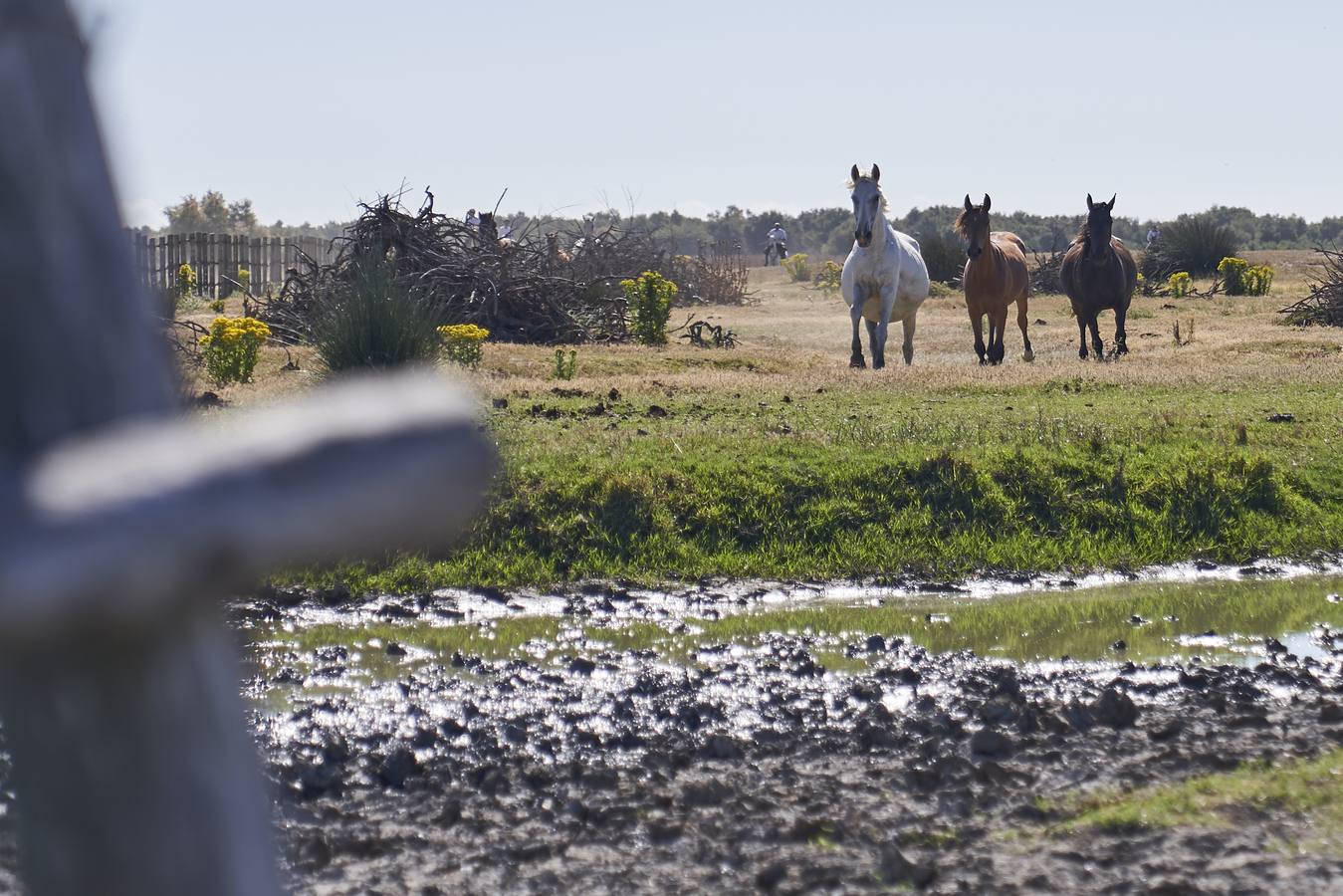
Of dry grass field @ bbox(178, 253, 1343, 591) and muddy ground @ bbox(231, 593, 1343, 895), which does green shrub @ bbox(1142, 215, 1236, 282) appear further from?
muddy ground @ bbox(231, 593, 1343, 895)

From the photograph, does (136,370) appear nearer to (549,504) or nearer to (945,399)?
(549,504)

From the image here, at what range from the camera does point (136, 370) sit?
1.60 metres

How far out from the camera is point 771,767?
5.33m

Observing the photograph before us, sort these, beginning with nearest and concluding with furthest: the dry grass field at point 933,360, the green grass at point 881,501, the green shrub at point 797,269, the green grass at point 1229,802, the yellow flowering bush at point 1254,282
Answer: the green grass at point 1229,802 → the green grass at point 881,501 → the dry grass field at point 933,360 → the yellow flowering bush at point 1254,282 → the green shrub at point 797,269

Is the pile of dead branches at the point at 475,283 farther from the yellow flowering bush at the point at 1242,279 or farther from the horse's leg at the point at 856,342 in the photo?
the yellow flowering bush at the point at 1242,279

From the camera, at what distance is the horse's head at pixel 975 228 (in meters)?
19.4

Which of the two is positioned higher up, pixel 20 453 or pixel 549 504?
pixel 20 453

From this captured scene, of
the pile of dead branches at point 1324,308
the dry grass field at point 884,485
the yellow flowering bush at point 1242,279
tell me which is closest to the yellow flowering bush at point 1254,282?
the yellow flowering bush at point 1242,279

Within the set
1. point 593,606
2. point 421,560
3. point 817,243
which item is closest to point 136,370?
point 593,606

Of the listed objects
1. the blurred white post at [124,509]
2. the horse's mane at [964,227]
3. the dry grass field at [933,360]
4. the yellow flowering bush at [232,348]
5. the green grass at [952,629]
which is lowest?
the green grass at [952,629]

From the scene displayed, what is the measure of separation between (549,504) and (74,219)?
796 cm

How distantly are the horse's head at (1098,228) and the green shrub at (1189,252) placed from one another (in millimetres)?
21452

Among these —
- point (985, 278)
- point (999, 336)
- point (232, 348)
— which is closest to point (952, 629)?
point (232, 348)

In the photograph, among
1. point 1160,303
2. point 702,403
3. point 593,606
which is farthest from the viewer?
point 1160,303
